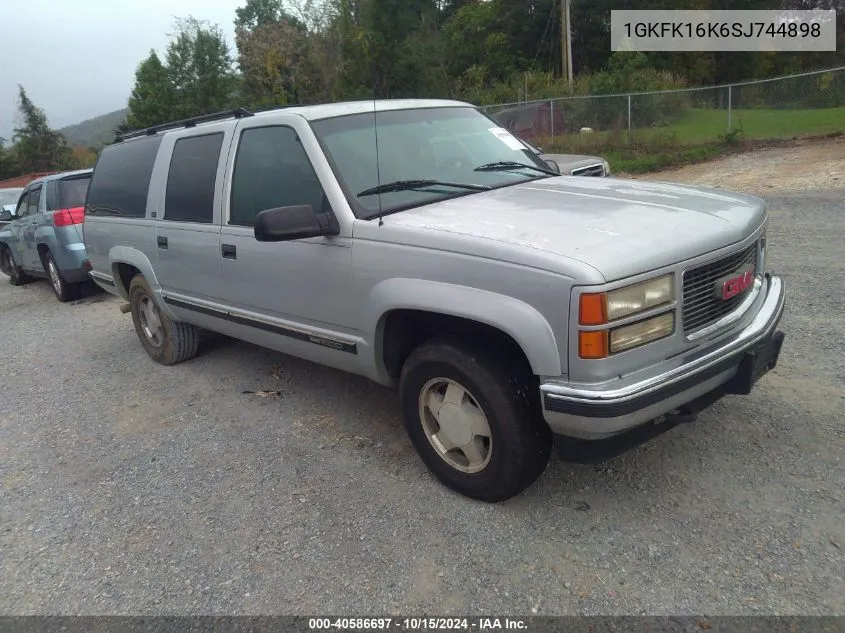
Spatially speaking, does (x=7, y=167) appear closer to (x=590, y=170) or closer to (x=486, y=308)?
(x=590, y=170)

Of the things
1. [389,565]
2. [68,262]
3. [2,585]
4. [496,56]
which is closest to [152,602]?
[2,585]

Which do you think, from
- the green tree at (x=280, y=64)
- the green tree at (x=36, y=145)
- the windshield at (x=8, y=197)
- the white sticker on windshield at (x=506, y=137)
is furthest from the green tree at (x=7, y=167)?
the white sticker on windshield at (x=506, y=137)

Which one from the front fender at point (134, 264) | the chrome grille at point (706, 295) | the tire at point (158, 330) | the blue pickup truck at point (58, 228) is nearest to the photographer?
the chrome grille at point (706, 295)

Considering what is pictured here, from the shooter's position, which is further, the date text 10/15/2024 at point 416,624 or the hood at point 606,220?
the hood at point 606,220

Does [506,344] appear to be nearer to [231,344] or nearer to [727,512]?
[727,512]

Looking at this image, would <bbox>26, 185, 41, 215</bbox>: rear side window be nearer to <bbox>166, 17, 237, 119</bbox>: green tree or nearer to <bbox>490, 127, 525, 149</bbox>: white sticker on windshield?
<bbox>490, 127, 525, 149</bbox>: white sticker on windshield

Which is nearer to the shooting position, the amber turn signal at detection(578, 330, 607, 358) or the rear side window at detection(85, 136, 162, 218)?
the amber turn signal at detection(578, 330, 607, 358)

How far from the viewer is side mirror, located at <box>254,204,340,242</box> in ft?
10.6

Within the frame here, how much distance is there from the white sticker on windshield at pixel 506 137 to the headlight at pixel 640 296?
6.58 ft

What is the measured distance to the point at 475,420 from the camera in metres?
3.10

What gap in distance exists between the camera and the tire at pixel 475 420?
291 cm

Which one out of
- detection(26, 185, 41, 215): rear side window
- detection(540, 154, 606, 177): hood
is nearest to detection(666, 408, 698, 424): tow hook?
detection(540, 154, 606, 177): hood

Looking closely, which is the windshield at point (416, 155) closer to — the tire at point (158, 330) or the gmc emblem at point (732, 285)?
the gmc emblem at point (732, 285)

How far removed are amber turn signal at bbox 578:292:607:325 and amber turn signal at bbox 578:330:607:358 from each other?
47mm
